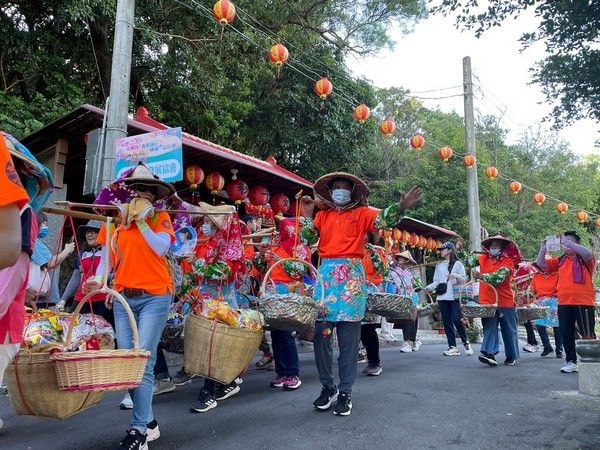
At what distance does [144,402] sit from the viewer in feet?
12.1

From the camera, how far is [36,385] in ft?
11.5

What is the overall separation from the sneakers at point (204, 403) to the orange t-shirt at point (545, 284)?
697cm

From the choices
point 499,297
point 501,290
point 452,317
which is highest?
point 501,290

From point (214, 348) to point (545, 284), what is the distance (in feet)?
24.2

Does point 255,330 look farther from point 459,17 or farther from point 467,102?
point 467,102

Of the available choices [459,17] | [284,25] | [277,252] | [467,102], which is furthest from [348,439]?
[467,102]

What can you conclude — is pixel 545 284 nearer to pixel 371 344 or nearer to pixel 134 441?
pixel 371 344

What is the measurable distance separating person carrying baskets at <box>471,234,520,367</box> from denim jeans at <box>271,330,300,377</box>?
334 centimetres

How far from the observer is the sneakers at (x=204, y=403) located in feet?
15.9

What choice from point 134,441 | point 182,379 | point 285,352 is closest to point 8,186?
point 134,441

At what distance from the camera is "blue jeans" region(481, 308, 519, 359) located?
7.98m

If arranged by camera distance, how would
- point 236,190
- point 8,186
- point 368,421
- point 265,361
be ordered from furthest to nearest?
point 236,190, point 265,361, point 368,421, point 8,186

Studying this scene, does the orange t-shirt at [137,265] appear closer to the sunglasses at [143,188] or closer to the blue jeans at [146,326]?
the blue jeans at [146,326]

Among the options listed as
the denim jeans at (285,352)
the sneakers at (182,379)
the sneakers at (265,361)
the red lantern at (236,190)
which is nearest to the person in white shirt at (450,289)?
the sneakers at (265,361)
